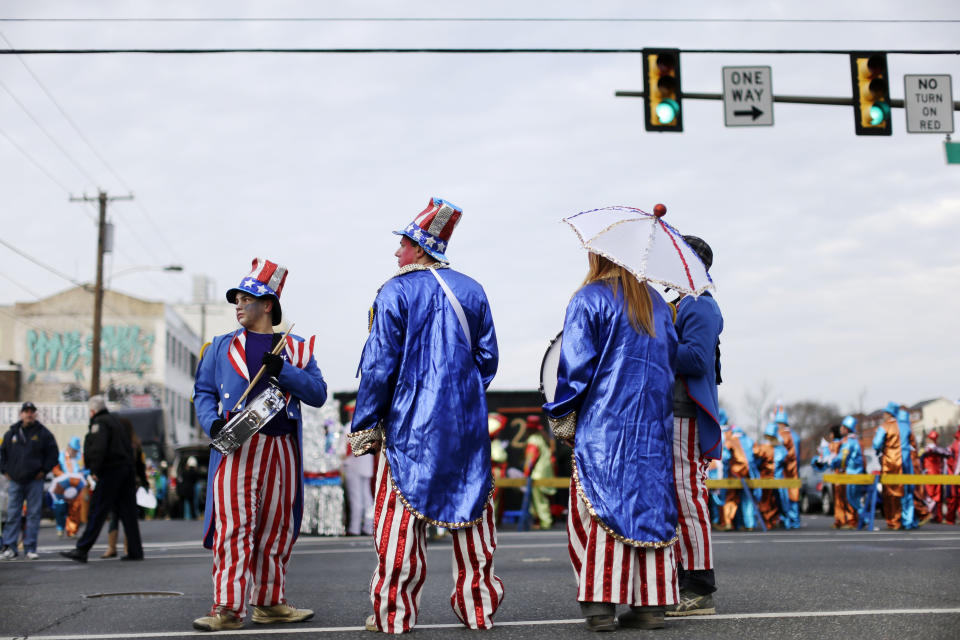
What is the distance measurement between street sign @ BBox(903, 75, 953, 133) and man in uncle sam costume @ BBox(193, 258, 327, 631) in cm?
1195

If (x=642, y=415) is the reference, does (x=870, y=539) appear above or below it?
below

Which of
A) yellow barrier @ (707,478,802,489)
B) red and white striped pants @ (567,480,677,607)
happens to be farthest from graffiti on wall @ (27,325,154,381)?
red and white striped pants @ (567,480,677,607)

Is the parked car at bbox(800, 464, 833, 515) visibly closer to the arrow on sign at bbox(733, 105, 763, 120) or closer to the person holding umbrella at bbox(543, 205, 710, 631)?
the arrow on sign at bbox(733, 105, 763, 120)

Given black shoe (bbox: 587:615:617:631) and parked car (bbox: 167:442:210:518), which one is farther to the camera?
parked car (bbox: 167:442:210:518)

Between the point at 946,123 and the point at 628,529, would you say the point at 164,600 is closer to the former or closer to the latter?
the point at 628,529

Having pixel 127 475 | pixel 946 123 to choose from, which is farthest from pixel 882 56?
pixel 127 475

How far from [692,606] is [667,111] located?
10.0m

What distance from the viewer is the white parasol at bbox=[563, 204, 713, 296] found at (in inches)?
220

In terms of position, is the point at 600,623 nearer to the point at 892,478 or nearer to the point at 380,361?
the point at 380,361

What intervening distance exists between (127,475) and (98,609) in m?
6.38

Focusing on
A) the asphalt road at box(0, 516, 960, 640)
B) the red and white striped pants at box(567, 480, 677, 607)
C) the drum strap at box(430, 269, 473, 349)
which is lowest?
the asphalt road at box(0, 516, 960, 640)

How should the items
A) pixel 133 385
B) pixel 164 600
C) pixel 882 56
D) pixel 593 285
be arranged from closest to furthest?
1. pixel 593 285
2. pixel 164 600
3. pixel 882 56
4. pixel 133 385

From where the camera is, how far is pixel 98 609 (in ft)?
22.7

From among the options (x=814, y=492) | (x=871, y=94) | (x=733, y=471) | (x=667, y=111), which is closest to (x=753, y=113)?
(x=667, y=111)
